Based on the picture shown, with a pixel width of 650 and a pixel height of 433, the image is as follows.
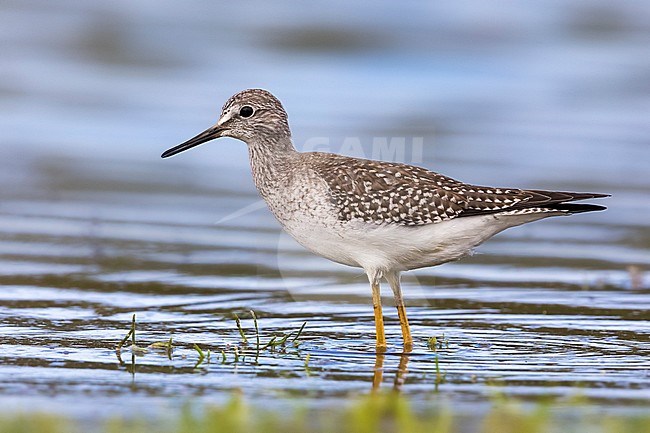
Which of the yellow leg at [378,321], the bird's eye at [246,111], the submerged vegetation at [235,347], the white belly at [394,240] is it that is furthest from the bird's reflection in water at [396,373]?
the bird's eye at [246,111]

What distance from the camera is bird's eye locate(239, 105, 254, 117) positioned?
995 centimetres

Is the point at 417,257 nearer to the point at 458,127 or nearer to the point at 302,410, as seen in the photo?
the point at 302,410

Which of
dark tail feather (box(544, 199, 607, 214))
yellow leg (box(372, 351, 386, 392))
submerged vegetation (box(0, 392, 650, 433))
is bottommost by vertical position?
submerged vegetation (box(0, 392, 650, 433))

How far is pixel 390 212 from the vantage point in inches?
359

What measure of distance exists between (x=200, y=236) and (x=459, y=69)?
32.1 ft

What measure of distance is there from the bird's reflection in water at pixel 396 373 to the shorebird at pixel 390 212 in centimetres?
31

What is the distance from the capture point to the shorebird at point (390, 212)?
9.07 m

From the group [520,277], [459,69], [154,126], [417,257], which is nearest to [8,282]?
[417,257]

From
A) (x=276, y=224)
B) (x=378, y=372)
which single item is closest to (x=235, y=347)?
(x=378, y=372)

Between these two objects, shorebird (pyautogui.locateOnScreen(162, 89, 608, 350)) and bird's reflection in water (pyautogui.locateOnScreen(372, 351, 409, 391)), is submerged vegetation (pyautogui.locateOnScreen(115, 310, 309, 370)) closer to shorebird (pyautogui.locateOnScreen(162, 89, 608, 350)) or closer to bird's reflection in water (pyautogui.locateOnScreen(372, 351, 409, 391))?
bird's reflection in water (pyautogui.locateOnScreen(372, 351, 409, 391))

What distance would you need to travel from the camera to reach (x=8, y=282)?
11000 mm

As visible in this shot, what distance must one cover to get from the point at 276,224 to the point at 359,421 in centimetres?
802

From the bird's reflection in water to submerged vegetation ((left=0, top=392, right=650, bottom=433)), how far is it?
890 mm

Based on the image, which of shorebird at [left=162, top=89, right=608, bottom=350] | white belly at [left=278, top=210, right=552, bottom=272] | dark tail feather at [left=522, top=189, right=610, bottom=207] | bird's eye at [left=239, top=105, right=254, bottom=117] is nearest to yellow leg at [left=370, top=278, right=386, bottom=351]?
shorebird at [left=162, top=89, right=608, bottom=350]
